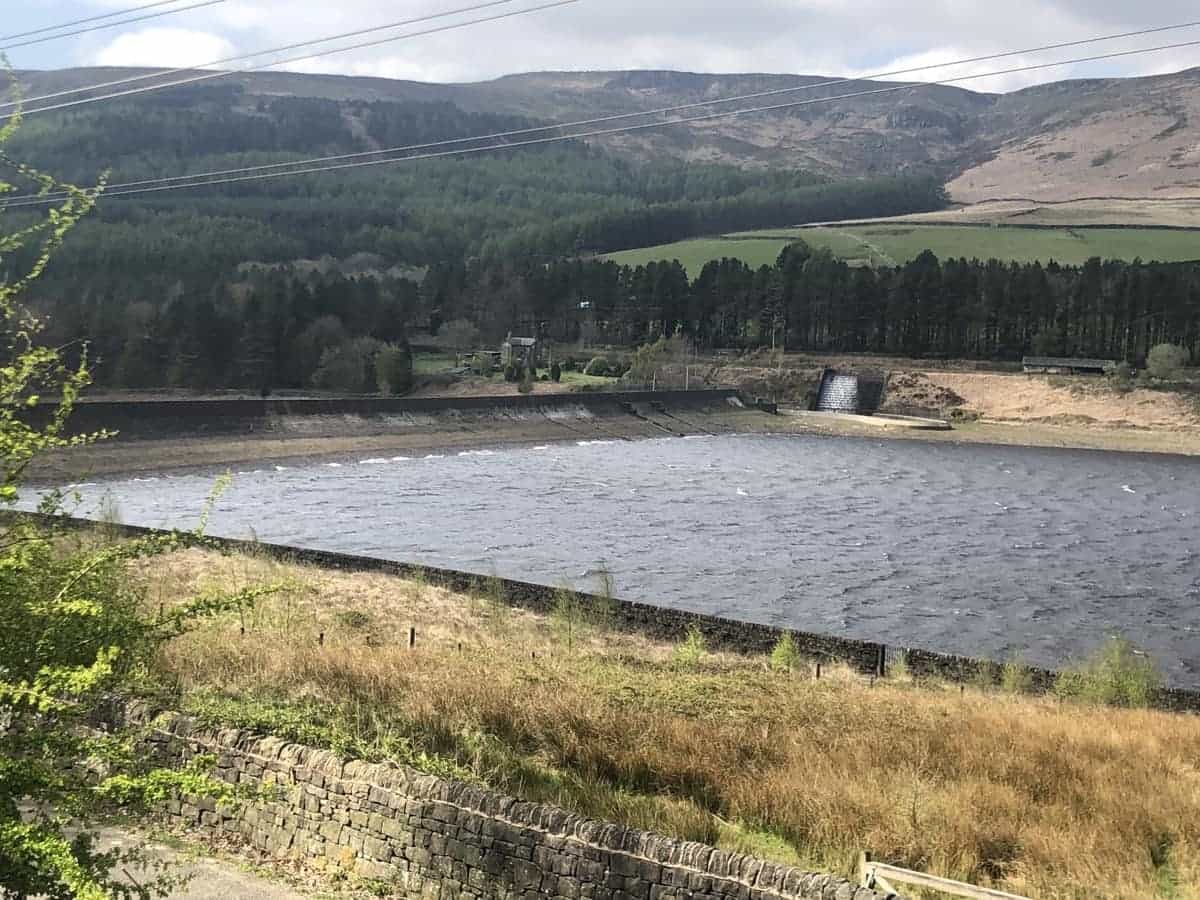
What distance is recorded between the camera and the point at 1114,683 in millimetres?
21125

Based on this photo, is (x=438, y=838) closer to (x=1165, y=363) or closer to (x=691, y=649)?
(x=691, y=649)

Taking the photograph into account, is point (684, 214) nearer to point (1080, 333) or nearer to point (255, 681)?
point (1080, 333)

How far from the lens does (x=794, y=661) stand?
72.8ft

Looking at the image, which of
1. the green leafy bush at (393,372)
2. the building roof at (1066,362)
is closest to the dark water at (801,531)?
the green leafy bush at (393,372)

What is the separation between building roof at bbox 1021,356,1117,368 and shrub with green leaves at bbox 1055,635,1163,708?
80.7 meters

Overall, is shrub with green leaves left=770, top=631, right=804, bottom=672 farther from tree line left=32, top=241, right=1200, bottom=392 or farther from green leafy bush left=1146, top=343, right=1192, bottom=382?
green leafy bush left=1146, top=343, right=1192, bottom=382

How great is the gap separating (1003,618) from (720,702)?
18741 mm

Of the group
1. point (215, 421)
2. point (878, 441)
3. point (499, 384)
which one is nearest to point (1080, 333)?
point (878, 441)

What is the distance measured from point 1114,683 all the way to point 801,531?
21716 millimetres

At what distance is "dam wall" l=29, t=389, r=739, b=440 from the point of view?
54.6m

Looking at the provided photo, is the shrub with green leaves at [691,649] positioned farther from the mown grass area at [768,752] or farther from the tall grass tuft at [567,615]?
the mown grass area at [768,752]

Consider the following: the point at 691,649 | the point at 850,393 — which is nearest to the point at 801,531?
the point at 691,649

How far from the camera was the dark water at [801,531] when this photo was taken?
30.6m

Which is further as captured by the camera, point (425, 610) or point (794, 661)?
point (425, 610)
